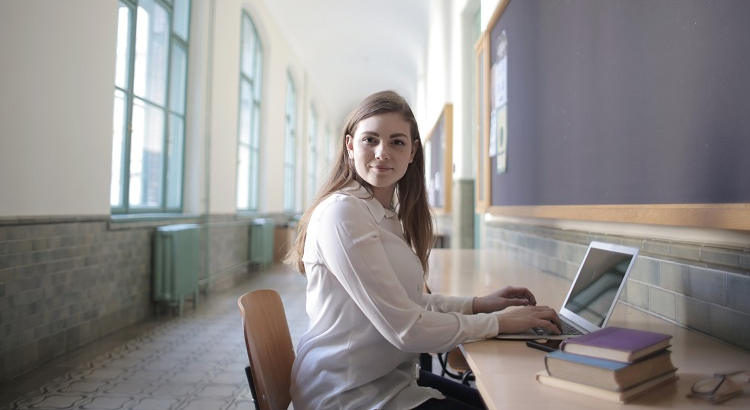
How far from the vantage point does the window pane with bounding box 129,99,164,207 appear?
4.75 metres

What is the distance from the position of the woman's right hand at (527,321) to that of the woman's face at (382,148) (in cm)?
49

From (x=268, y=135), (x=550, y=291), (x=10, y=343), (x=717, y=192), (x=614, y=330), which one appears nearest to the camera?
(x=614, y=330)

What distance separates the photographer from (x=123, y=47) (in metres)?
4.45

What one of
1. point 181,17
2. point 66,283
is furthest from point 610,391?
point 181,17

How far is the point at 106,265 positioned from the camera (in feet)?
12.7

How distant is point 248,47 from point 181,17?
262 centimetres

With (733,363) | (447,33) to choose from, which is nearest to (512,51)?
(733,363)

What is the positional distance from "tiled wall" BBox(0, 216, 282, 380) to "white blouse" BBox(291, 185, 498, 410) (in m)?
2.42

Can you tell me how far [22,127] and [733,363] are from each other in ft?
11.4

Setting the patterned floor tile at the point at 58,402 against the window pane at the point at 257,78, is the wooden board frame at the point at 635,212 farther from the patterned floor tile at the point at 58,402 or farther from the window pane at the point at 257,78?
the window pane at the point at 257,78

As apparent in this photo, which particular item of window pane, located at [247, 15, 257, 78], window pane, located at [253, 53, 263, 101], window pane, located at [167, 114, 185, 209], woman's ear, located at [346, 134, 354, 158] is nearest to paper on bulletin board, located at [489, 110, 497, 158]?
woman's ear, located at [346, 134, 354, 158]

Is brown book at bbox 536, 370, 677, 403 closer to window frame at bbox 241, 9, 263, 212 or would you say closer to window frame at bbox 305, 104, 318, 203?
window frame at bbox 241, 9, 263, 212

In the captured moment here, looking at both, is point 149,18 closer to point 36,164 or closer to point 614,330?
point 36,164

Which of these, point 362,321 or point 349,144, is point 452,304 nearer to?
point 362,321
